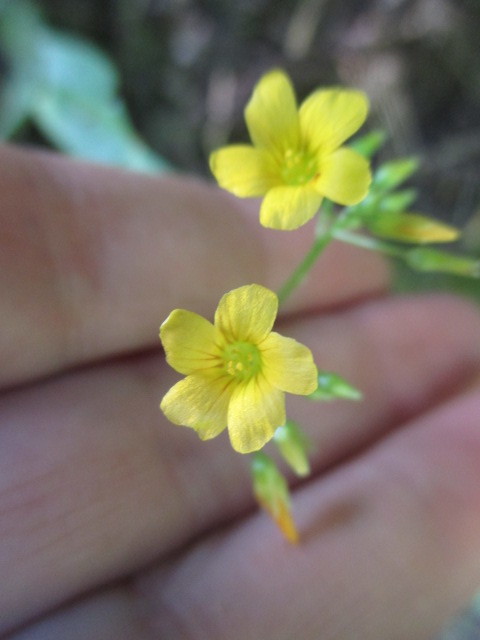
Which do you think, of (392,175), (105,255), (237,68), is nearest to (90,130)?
(237,68)

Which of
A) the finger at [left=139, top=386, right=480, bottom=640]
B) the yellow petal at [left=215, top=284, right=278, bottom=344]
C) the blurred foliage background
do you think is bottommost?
the finger at [left=139, top=386, right=480, bottom=640]

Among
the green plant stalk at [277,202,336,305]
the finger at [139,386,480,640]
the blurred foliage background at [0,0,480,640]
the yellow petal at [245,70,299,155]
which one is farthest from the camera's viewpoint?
the blurred foliage background at [0,0,480,640]

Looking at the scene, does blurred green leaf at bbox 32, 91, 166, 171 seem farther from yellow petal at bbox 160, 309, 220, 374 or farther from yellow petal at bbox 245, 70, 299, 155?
yellow petal at bbox 160, 309, 220, 374

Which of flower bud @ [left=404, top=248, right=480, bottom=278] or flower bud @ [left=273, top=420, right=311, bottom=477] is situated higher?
flower bud @ [left=404, top=248, right=480, bottom=278]

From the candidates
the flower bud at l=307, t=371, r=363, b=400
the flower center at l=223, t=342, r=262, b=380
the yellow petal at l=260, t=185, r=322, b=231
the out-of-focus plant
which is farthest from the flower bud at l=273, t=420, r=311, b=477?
the out-of-focus plant

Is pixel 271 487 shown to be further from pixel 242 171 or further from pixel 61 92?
pixel 61 92
